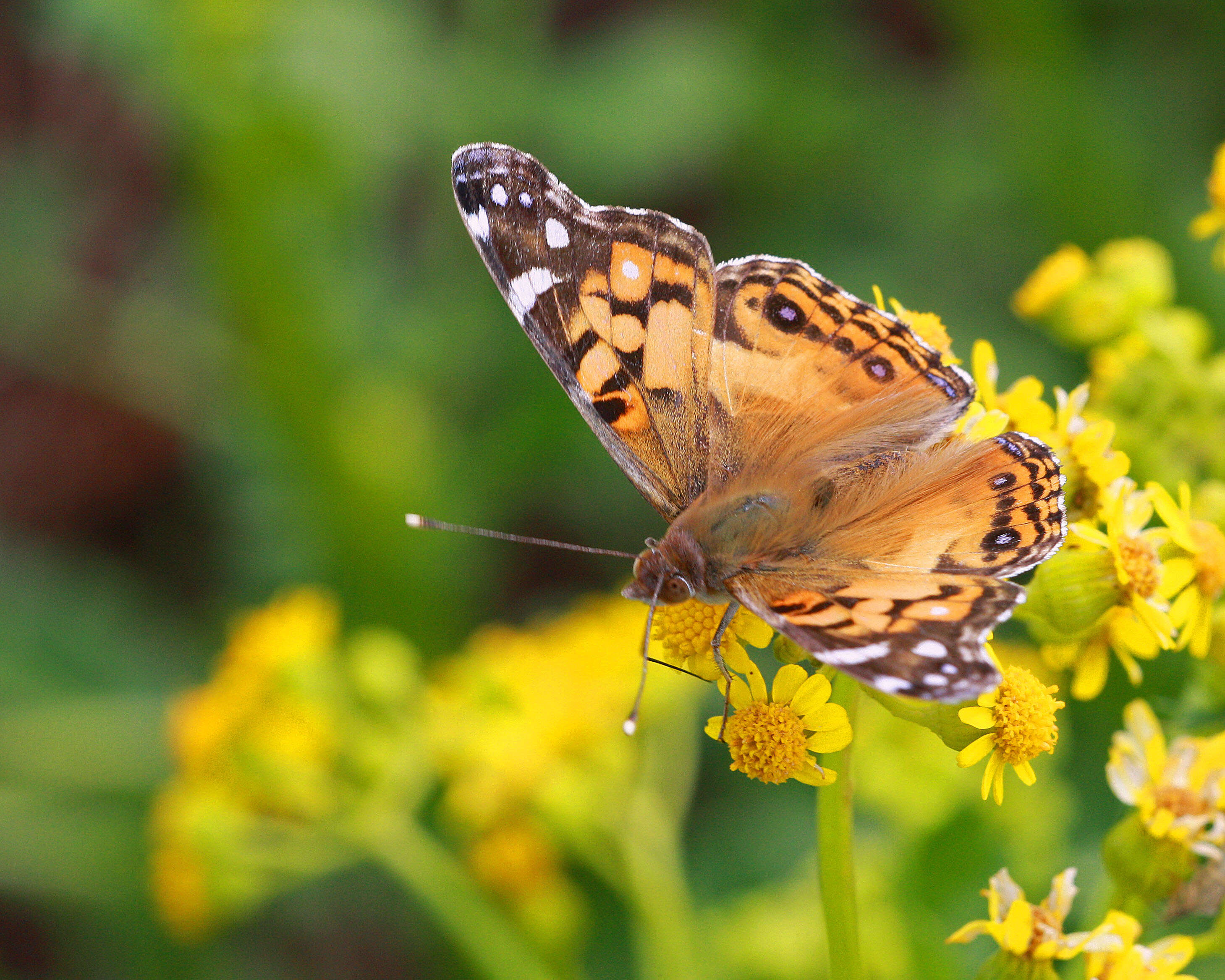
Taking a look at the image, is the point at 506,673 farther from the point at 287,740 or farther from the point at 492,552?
the point at 492,552

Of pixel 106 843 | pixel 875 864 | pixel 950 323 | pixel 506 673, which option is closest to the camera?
pixel 875 864

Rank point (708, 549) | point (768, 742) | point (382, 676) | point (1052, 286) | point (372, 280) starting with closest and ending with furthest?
point (768, 742), point (708, 549), point (1052, 286), point (382, 676), point (372, 280)

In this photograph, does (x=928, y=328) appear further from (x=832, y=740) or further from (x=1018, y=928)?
(x=1018, y=928)

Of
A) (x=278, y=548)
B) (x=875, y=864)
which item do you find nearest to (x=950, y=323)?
(x=875, y=864)

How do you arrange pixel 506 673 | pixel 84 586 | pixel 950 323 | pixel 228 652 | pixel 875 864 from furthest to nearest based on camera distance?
1. pixel 84 586
2. pixel 950 323
3. pixel 228 652
4. pixel 506 673
5. pixel 875 864

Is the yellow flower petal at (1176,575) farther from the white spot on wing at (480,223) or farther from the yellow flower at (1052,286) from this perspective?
the white spot on wing at (480,223)

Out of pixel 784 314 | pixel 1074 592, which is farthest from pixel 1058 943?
pixel 784 314

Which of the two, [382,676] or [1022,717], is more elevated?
[382,676]
